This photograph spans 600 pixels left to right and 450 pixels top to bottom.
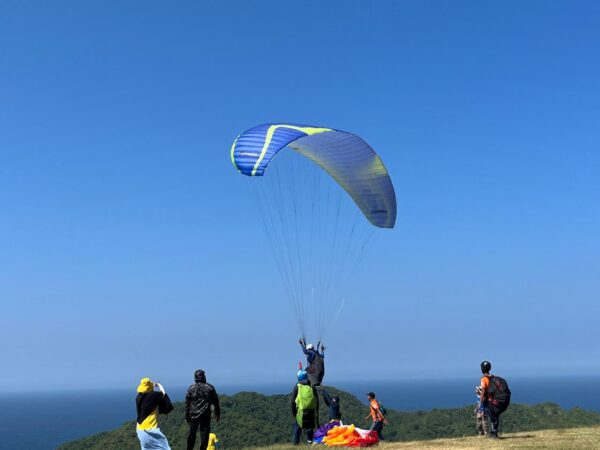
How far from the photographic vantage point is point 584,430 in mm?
17734

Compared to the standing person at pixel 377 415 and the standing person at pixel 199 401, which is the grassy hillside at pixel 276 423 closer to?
the standing person at pixel 377 415

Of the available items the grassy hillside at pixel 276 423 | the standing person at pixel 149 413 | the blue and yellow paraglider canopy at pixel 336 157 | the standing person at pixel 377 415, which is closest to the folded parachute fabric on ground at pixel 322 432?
the standing person at pixel 377 415

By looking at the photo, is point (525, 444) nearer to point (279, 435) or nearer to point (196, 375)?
point (196, 375)

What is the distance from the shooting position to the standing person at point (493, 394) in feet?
51.3

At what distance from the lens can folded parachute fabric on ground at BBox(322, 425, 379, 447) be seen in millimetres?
15128

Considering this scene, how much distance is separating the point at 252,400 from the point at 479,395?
246 feet

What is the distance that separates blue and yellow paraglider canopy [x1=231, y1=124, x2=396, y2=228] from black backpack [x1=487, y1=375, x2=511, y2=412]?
24.5 feet

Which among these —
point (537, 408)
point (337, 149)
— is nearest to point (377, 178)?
point (337, 149)

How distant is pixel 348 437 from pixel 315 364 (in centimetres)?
227

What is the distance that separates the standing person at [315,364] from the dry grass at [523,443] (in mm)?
2024

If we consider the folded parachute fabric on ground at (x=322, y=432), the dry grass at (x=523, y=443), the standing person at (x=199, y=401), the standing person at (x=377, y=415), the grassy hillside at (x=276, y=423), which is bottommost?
the grassy hillside at (x=276, y=423)

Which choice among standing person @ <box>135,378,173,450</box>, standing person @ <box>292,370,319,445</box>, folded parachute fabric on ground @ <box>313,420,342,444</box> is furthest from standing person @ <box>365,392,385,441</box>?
standing person @ <box>135,378,173,450</box>

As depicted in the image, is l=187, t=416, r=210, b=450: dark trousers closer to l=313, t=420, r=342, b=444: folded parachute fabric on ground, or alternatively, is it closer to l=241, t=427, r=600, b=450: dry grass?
l=241, t=427, r=600, b=450: dry grass

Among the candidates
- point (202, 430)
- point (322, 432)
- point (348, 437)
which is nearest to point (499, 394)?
point (348, 437)
